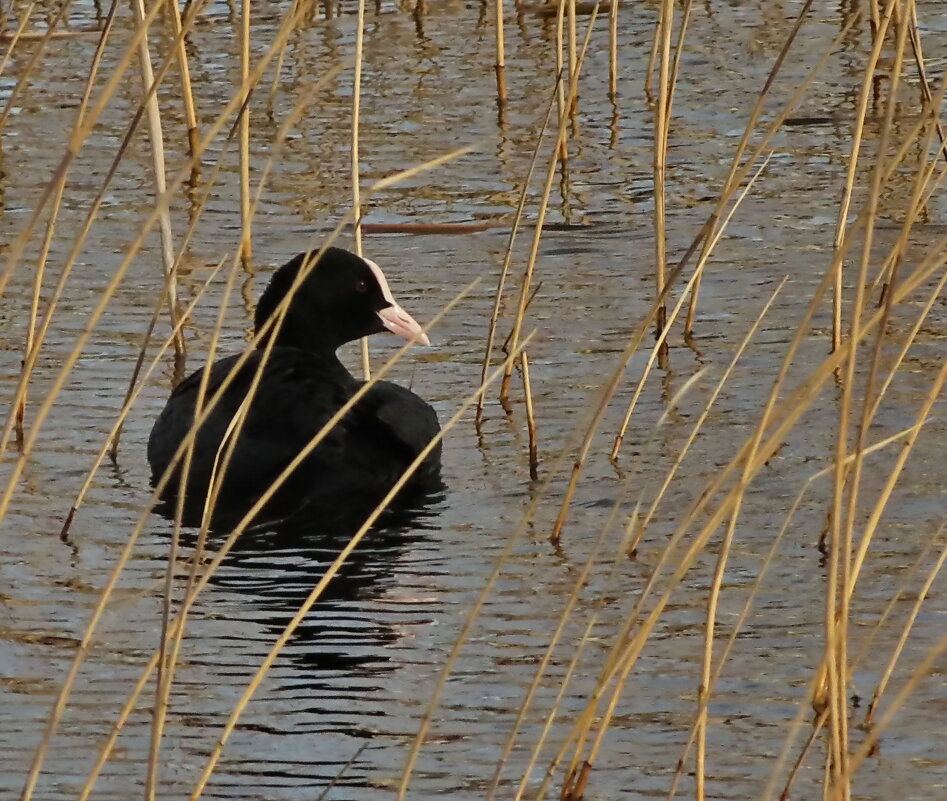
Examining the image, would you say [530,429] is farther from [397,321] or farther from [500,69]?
[500,69]

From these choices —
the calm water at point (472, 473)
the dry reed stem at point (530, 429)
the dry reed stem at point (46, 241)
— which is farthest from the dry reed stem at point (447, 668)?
the dry reed stem at point (530, 429)

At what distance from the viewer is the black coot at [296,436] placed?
6.03m

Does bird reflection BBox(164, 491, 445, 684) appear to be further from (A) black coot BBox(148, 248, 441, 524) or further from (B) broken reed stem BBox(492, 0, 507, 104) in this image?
(B) broken reed stem BBox(492, 0, 507, 104)

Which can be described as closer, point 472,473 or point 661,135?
point 472,473

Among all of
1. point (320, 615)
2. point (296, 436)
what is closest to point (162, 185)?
point (296, 436)

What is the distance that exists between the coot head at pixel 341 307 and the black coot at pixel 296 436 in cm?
26

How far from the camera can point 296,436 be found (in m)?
6.02

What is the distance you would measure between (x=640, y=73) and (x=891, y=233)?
12.1 ft

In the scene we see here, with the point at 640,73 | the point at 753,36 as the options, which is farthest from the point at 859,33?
the point at 640,73

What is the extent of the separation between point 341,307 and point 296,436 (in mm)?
1161

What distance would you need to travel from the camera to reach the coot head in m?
7.07

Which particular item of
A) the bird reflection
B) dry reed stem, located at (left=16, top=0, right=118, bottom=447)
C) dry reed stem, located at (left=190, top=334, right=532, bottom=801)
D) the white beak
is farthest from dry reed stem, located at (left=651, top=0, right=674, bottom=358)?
dry reed stem, located at (left=190, top=334, right=532, bottom=801)

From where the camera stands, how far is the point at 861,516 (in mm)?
5941

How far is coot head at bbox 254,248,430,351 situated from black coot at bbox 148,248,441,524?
0.85 ft
